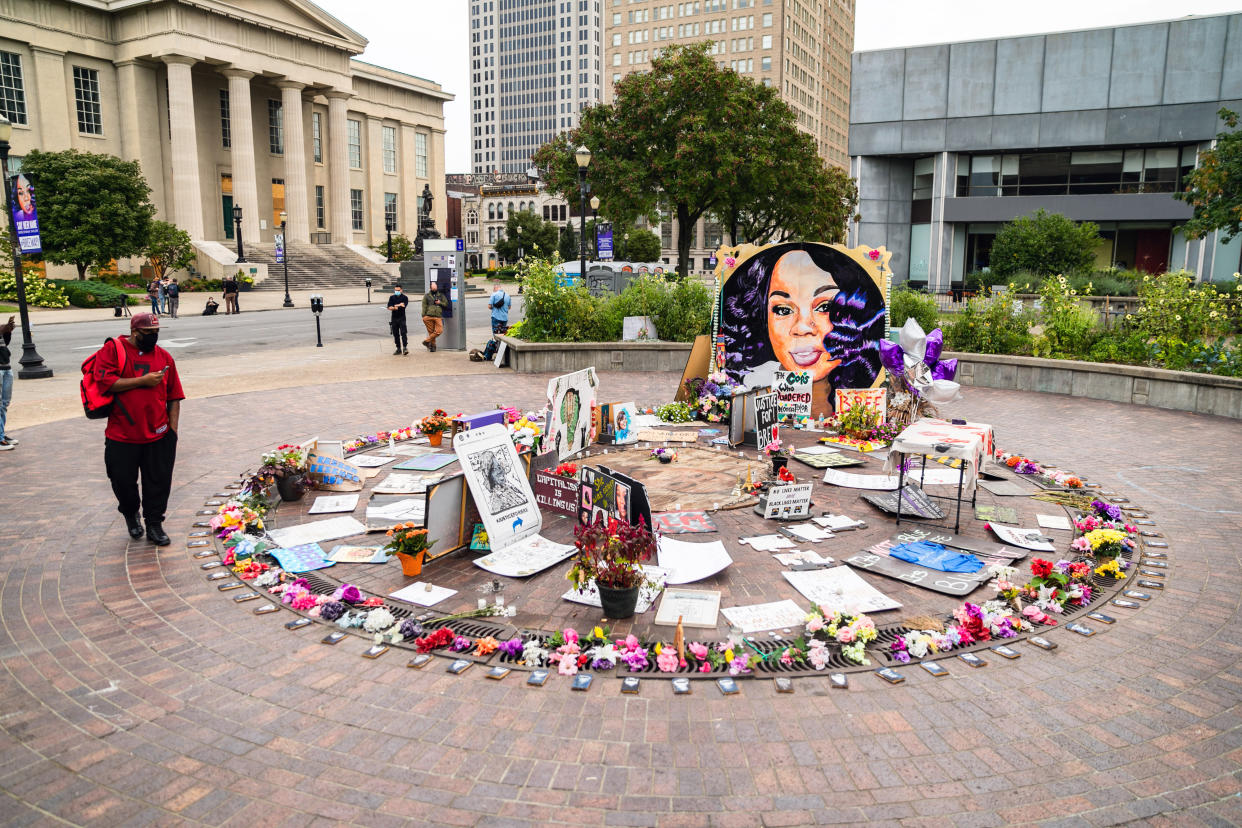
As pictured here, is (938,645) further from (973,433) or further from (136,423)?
(136,423)

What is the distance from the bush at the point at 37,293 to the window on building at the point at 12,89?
16.6m

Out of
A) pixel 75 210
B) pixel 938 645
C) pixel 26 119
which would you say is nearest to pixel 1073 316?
pixel 938 645

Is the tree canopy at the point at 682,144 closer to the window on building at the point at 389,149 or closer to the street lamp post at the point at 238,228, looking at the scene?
the street lamp post at the point at 238,228

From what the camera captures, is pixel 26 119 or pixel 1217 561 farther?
pixel 26 119

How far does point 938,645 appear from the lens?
5.57 meters

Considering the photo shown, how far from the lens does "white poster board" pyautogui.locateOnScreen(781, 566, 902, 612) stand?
20.3 feet

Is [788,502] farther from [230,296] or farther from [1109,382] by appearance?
[230,296]

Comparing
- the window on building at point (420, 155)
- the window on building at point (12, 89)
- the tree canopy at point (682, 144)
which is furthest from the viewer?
the window on building at point (420, 155)

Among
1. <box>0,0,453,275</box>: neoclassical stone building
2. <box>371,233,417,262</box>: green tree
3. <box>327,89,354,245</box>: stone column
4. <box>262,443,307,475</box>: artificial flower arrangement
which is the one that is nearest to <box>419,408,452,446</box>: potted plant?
<box>262,443,307,475</box>: artificial flower arrangement

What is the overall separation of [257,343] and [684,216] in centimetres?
1816

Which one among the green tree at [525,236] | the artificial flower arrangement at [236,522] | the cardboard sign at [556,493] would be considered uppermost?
the green tree at [525,236]

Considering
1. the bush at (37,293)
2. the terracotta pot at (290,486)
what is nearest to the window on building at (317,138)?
the bush at (37,293)

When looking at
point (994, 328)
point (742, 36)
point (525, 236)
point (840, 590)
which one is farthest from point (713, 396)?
point (742, 36)

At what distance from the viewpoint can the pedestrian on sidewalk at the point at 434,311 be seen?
71.4 feet
